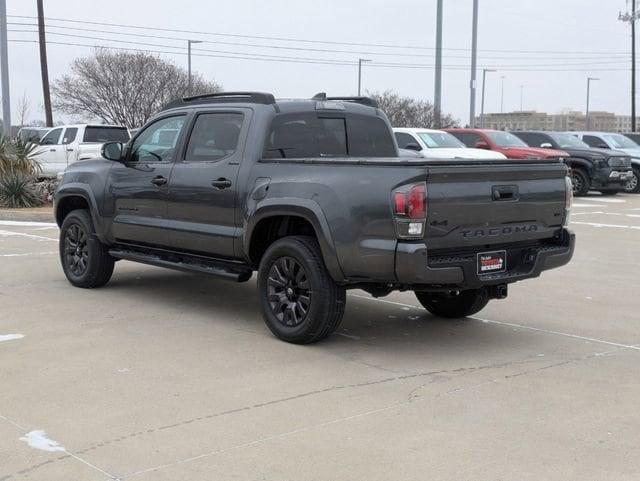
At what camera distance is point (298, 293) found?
21.0ft

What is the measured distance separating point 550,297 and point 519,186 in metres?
2.79

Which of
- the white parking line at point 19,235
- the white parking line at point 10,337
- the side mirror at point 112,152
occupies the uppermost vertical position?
the side mirror at point 112,152

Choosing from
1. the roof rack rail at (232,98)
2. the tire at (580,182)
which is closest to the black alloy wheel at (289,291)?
the roof rack rail at (232,98)

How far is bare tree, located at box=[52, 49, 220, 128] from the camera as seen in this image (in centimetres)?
4419

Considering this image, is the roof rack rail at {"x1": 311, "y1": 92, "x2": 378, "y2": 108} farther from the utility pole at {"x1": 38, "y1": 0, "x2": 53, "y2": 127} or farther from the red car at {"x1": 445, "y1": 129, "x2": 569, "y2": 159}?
the utility pole at {"x1": 38, "y1": 0, "x2": 53, "y2": 127}

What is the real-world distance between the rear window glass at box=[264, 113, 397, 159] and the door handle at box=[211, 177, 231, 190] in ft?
1.36

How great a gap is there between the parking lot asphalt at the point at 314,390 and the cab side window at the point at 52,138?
14.8 metres

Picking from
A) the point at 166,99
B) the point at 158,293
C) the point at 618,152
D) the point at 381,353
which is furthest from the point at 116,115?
the point at 381,353

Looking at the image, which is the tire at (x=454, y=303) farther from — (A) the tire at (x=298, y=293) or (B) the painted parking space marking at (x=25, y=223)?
(B) the painted parking space marking at (x=25, y=223)

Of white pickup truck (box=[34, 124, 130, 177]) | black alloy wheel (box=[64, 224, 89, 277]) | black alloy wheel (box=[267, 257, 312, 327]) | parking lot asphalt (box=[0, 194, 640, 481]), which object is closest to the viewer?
parking lot asphalt (box=[0, 194, 640, 481])

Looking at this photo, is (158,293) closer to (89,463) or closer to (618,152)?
(89,463)

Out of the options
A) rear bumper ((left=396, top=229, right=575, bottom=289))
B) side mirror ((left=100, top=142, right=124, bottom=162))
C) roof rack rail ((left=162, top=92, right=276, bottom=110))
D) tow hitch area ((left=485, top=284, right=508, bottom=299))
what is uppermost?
roof rack rail ((left=162, top=92, right=276, bottom=110))

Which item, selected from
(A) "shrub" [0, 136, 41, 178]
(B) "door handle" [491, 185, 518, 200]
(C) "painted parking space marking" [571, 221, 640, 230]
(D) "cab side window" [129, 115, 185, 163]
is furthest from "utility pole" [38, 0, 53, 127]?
(B) "door handle" [491, 185, 518, 200]

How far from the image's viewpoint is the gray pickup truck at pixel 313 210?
5746 mm
